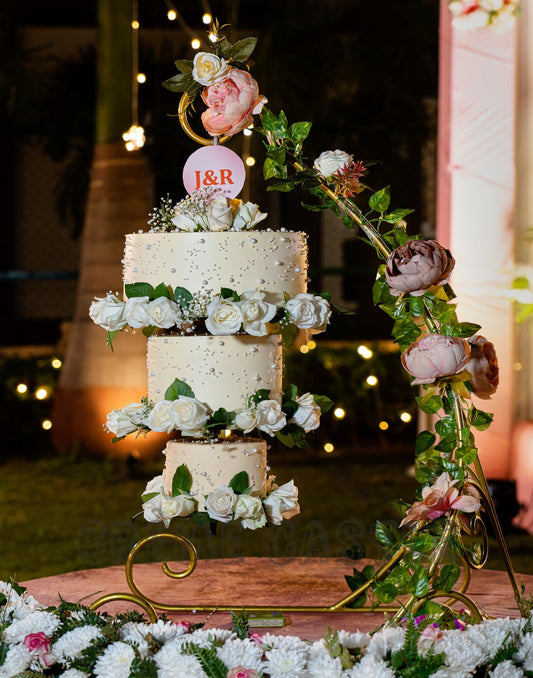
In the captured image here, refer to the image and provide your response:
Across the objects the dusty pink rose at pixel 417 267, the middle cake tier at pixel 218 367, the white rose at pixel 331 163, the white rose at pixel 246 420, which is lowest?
the white rose at pixel 246 420

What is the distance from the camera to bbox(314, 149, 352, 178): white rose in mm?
2381

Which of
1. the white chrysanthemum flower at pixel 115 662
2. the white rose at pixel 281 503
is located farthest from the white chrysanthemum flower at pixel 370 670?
the white rose at pixel 281 503

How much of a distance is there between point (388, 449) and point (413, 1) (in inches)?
147

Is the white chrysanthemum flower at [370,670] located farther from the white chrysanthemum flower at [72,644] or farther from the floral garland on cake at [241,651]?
the white chrysanthemum flower at [72,644]

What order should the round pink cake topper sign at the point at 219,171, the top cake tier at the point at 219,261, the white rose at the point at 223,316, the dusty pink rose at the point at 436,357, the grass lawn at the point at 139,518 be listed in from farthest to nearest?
the grass lawn at the point at 139,518 < the round pink cake topper sign at the point at 219,171 < the top cake tier at the point at 219,261 < the white rose at the point at 223,316 < the dusty pink rose at the point at 436,357

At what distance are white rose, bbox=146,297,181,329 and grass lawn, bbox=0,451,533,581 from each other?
246cm

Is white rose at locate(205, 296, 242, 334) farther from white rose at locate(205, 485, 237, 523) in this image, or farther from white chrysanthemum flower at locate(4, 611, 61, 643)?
white chrysanthemum flower at locate(4, 611, 61, 643)

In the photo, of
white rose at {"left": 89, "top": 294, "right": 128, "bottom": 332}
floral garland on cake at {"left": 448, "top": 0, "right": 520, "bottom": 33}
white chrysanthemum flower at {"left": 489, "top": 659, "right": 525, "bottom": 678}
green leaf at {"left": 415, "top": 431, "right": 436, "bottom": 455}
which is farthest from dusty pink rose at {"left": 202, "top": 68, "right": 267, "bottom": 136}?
floral garland on cake at {"left": 448, "top": 0, "right": 520, "bottom": 33}

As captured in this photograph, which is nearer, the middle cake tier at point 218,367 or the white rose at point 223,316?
the white rose at point 223,316

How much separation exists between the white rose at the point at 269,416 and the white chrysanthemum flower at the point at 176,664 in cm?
69

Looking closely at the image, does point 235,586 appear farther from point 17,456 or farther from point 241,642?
point 17,456

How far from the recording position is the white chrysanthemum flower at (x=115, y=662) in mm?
1710

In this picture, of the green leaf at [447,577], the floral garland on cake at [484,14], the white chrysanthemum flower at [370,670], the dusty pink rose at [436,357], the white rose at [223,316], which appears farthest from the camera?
the floral garland on cake at [484,14]

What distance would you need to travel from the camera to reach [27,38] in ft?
31.2
